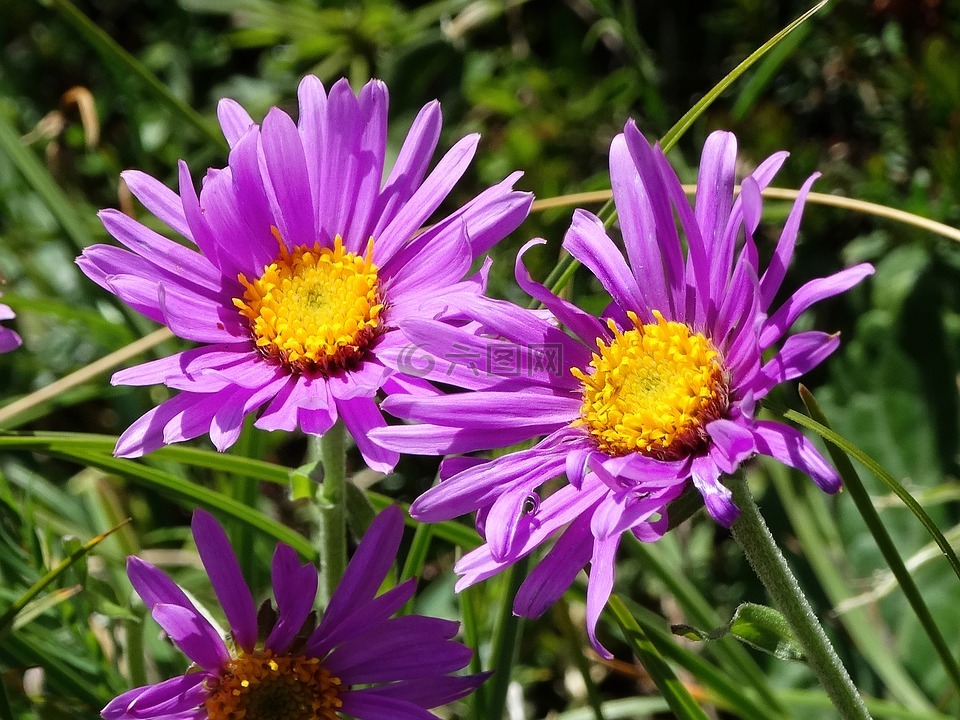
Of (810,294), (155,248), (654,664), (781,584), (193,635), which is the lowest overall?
(654,664)

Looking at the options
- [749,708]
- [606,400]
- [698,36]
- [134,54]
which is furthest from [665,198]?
[134,54]

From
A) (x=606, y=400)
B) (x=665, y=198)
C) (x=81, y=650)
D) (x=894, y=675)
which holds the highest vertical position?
(x=665, y=198)

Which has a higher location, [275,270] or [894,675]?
[275,270]

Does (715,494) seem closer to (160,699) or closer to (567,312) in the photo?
(567,312)

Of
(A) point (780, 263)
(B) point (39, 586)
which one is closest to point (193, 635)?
(B) point (39, 586)

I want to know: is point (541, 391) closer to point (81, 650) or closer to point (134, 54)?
point (81, 650)

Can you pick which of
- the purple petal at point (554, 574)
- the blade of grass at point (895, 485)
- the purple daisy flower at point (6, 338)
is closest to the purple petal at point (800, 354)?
the blade of grass at point (895, 485)
